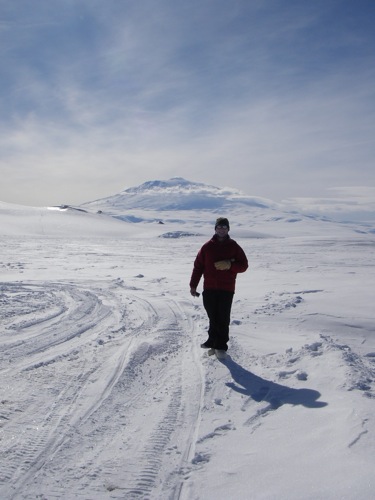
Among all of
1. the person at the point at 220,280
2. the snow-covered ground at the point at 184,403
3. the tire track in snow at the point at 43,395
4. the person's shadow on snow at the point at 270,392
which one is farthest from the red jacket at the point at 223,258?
the tire track in snow at the point at 43,395

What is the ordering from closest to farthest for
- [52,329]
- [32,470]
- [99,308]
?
[32,470] → [52,329] → [99,308]

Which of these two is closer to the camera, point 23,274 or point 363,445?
point 363,445

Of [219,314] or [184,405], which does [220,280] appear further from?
[184,405]

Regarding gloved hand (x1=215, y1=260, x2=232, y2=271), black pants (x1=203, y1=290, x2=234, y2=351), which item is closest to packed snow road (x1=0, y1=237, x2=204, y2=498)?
black pants (x1=203, y1=290, x2=234, y2=351)

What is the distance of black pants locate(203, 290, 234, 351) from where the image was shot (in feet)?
18.1

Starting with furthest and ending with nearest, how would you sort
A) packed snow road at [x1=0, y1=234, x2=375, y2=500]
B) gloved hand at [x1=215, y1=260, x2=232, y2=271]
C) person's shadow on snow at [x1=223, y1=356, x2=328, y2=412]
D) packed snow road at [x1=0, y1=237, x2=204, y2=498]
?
gloved hand at [x1=215, y1=260, x2=232, y2=271] < person's shadow on snow at [x1=223, y1=356, x2=328, y2=412] < packed snow road at [x1=0, y1=237, x2=204, y2=498] < packed snow road at [x1=0, y1=234, x2=375, y2=500]

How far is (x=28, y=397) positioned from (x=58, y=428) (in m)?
0.78

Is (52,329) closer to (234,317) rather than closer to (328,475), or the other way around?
(234,317)

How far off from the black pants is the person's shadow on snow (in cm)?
63

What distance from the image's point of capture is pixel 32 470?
2898mm

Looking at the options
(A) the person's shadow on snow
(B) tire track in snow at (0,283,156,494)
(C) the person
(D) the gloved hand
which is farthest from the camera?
(C) the person

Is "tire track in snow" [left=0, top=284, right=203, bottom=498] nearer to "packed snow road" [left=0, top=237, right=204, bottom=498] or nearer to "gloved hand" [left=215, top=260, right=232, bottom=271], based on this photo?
"packed snow road" [left=0, top=237, right=204, bottom=498]

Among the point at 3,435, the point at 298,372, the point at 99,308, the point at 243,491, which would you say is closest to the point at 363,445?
the point at 243,491

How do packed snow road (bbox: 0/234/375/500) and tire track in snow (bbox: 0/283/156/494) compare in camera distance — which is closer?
packed snow road (bbox: 0/234/375/500)
